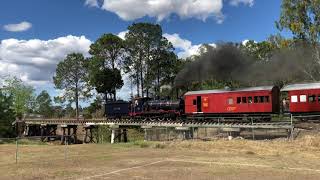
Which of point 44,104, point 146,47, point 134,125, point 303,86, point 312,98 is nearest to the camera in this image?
point 312,98

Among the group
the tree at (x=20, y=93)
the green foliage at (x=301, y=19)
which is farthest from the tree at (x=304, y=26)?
the tree at (x=20, y=93)

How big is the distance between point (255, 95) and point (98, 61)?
1866 inches

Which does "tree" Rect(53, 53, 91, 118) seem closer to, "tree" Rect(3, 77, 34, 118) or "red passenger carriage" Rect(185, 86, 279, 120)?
"tree" Rect(3, 77, 34, 118)

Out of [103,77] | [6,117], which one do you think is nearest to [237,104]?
[6,117]

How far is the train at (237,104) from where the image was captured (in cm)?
4169

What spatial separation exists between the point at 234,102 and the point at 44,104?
3823 inches

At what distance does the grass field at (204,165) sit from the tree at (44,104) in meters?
93.9

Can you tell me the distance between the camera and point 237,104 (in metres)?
44.9

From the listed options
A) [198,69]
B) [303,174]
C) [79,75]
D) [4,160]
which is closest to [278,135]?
[198,69]

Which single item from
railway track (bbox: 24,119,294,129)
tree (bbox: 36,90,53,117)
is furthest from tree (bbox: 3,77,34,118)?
railway track (bbox: 24,119,294,129)

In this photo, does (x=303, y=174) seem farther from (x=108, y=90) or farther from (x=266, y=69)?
(x=108, y=90)

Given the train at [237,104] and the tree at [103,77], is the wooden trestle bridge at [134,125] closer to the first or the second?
the train at [237,104]

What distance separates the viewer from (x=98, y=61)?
8569cm

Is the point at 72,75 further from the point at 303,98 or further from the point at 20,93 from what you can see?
the point at 303,98
